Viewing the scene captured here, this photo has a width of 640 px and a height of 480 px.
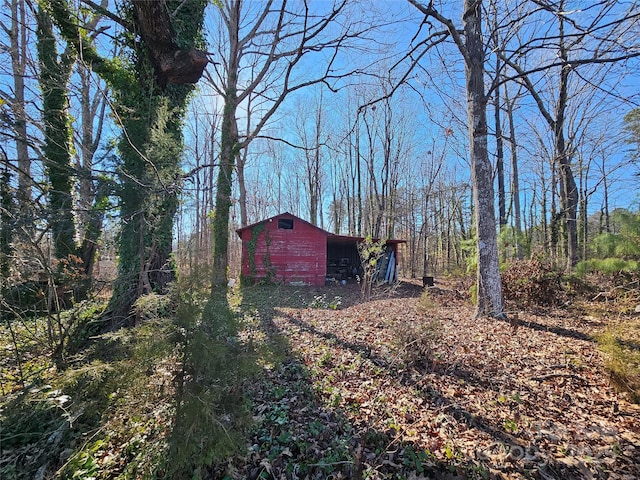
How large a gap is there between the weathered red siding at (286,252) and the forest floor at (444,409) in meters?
9.81

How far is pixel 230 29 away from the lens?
40.0ft

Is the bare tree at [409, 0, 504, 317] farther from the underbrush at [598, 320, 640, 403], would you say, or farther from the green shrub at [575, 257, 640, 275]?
the green shrub at [575, 257, 640, 275]

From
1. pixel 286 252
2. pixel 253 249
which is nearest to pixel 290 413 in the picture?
pixel 253 249

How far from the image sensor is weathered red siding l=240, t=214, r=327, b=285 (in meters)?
14.3

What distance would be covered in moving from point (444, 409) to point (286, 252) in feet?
40.5

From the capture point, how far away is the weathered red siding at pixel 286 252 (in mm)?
14312

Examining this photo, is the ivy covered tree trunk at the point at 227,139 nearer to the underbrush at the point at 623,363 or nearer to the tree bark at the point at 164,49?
the tree bark at the point at 164,49

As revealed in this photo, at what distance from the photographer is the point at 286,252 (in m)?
14.8

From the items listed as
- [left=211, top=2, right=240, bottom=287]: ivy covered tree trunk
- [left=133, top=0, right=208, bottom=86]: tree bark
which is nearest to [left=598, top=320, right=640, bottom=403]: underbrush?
[left=133, top=0, right=208, bottom=86]: tree bark

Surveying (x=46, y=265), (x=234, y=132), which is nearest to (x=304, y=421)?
(x=46, y=265)

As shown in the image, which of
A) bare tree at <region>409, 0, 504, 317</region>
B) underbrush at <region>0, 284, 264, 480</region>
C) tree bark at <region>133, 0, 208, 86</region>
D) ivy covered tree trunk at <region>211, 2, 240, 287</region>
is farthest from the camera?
ivy covered tree trunk at <region>211, 2, 240, 287</region>

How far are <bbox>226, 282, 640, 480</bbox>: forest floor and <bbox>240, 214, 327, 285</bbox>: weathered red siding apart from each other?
9.81 m

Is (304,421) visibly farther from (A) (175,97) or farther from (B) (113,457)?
(A) (175,97)

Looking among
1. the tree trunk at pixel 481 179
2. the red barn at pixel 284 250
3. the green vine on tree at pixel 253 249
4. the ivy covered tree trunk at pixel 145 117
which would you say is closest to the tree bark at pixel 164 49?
the ivy covered tree trunk at pixel 145 117
